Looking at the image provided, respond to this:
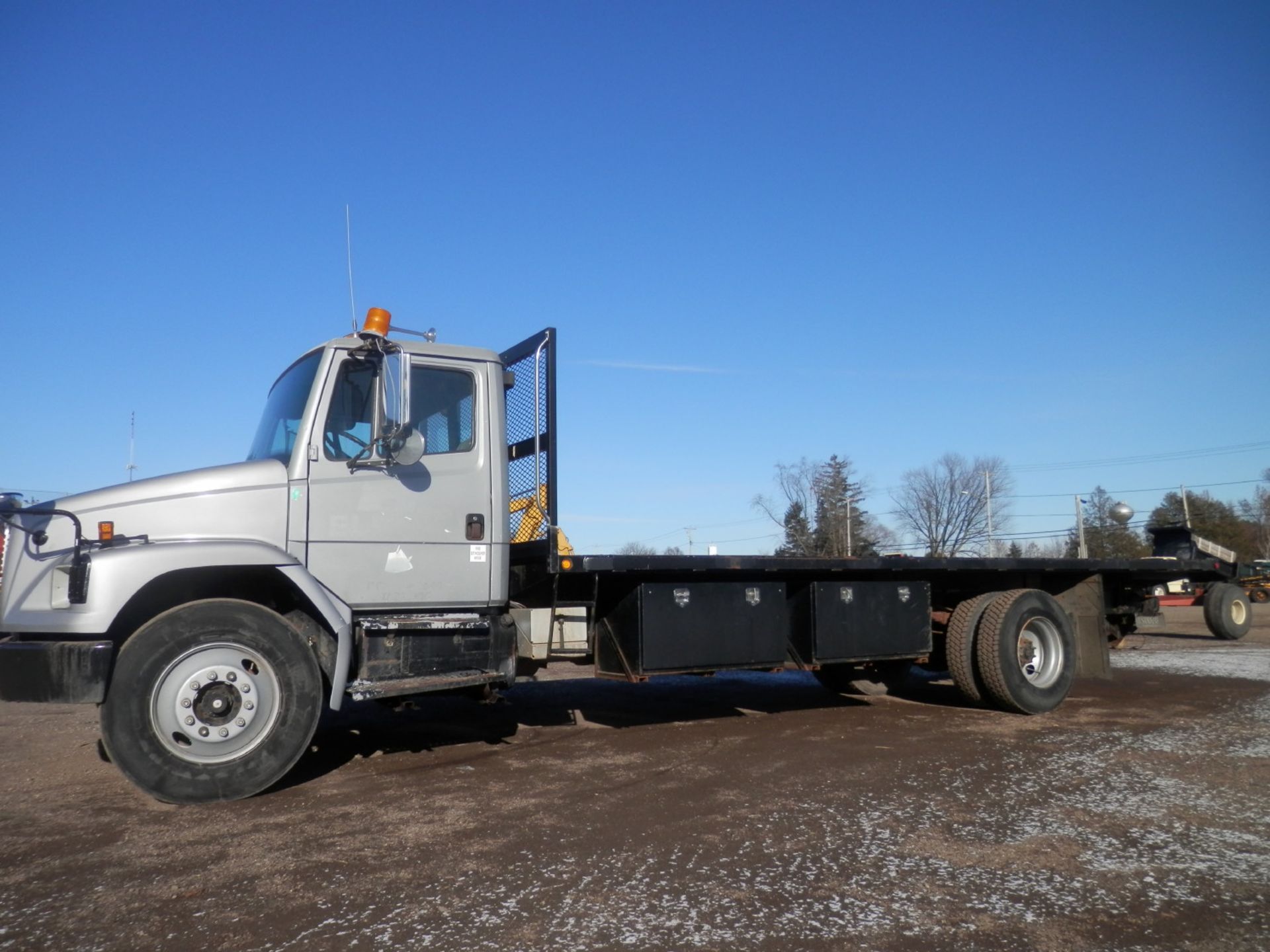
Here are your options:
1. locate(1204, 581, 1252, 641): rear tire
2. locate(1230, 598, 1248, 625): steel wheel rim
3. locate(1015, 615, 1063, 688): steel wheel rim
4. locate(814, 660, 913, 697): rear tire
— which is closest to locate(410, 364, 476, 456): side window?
locate(814, 660, 913, 697): rear tire

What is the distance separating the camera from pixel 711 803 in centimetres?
529

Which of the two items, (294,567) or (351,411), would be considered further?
(351,411)

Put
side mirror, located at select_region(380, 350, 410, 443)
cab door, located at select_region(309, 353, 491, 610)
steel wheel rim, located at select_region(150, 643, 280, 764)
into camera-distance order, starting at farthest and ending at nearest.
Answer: cab door, located at select_region(309, 353, 491, 610), side mirror, located at select_region(380, 350, 410, 443), steel wheel rim, located at select_region(150, 643, 280, 764)

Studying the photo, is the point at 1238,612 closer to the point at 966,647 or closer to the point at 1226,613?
the point at 1226,613

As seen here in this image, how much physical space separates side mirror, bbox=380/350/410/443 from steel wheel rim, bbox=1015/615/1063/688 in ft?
19.7

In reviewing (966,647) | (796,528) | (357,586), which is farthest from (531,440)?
(796,528)

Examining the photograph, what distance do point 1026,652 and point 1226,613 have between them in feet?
35.4

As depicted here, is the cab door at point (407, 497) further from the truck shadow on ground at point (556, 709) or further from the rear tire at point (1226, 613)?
the rear tire at point (1226, 613)

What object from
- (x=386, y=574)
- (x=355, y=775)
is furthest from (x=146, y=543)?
(x=355, y=775)

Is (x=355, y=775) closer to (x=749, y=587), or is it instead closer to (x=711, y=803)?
(x=711, y=803)

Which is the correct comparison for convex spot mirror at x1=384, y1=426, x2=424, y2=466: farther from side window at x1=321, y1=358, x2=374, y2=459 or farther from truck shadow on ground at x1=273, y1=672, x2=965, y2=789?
truck shadow on ground at x1=273, y1=672, x2=965, y2=789

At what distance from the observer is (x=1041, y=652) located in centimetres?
891

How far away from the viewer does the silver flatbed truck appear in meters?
5.27

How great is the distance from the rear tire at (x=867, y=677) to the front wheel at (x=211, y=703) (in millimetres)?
5007
